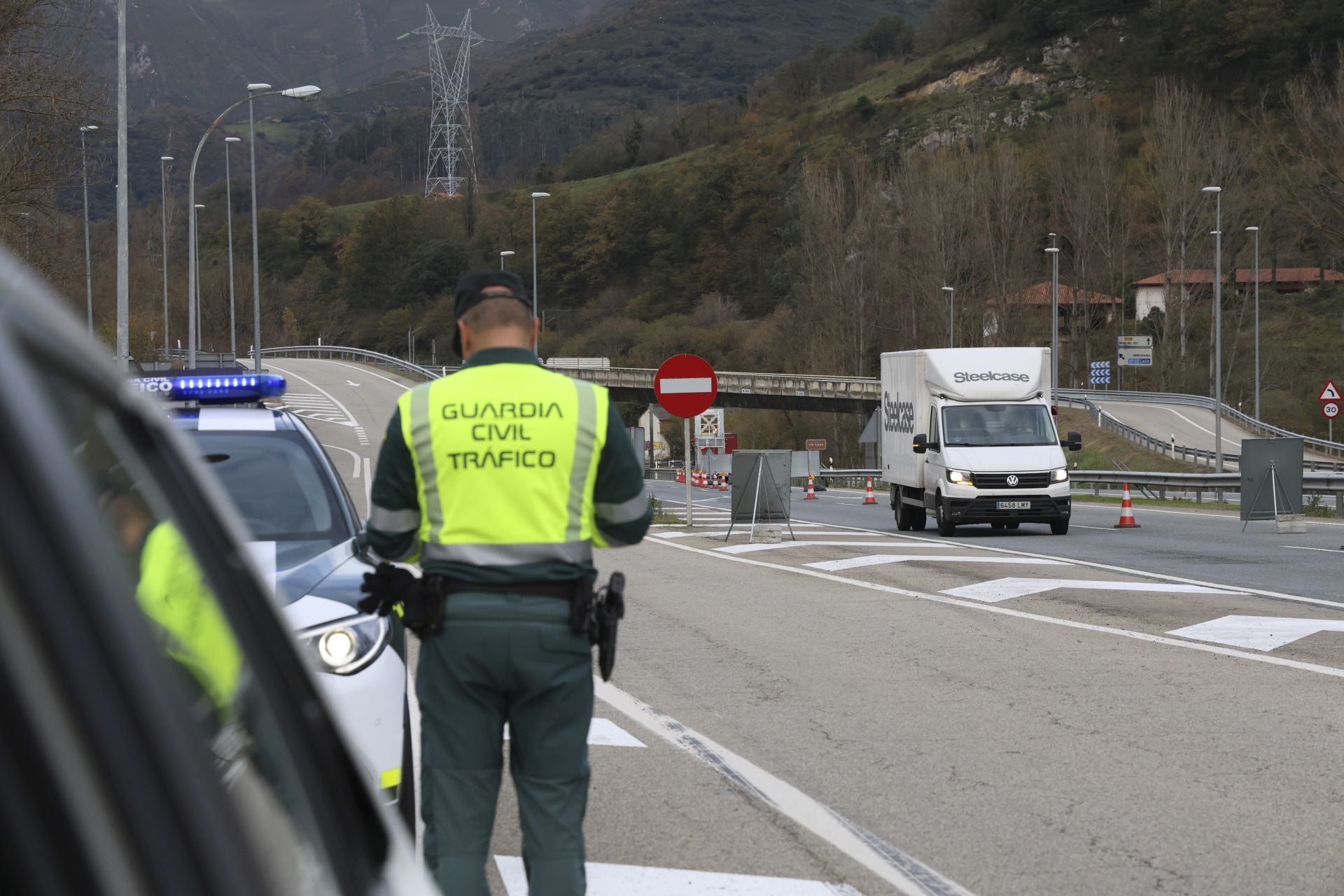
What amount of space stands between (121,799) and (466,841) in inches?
111

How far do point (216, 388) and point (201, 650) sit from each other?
18.5 feet

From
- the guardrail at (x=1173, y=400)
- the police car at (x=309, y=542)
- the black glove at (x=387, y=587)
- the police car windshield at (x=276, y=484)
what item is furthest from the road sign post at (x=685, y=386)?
the guardrail at (x=1173, y=400)

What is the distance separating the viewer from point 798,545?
20.4 meters

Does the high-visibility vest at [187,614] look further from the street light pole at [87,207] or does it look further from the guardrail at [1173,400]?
the guardrail at [1173,400]

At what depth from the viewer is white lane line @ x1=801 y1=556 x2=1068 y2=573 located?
17.1 metres

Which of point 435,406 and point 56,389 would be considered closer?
point 56,389

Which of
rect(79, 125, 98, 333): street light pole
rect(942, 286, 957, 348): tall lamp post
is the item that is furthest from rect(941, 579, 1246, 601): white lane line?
rect(942, 286, 957, 348): tall lamp post

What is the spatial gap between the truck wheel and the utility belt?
761 inches

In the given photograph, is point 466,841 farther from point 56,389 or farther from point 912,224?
point 912,224

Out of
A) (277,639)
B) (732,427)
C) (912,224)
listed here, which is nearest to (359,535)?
(277,639)

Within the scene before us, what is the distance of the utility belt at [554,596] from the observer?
382cm

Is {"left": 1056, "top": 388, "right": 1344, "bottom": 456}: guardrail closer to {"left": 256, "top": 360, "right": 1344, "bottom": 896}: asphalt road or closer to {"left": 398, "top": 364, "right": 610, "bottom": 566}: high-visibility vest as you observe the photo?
{"left": 256, "top": 360, "right": 1344, "bottom": 896}: asphalt road

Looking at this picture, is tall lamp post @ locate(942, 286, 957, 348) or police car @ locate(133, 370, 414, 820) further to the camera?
tall lamp post @ locate(942, 286, 957, 348)

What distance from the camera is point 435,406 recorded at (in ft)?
13.1
